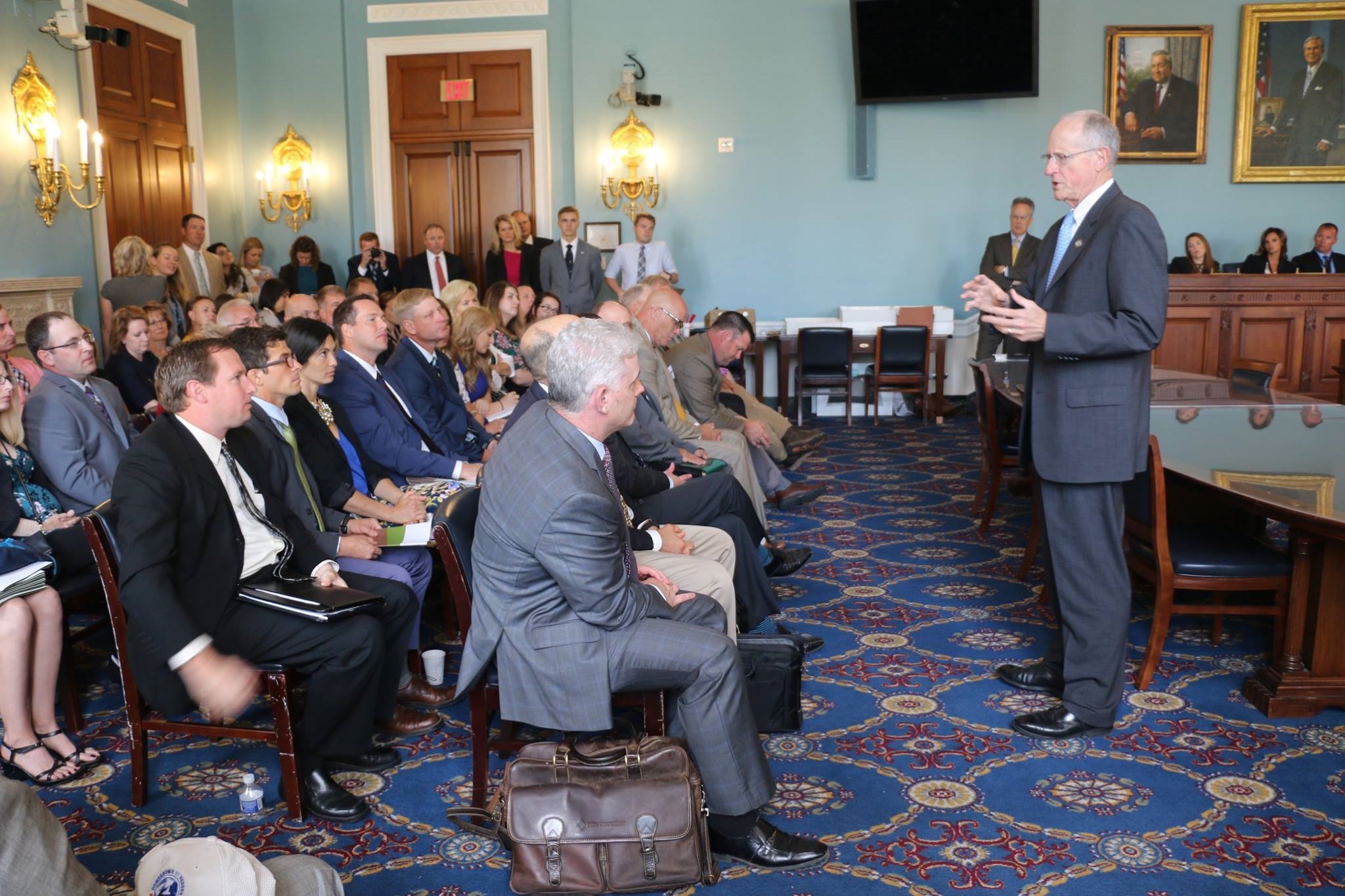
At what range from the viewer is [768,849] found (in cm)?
277

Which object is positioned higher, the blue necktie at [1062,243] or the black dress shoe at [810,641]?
Result: the blue necktie at [1062,243]

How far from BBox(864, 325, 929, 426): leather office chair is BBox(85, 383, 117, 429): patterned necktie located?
6.93 m

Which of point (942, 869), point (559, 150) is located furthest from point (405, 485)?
point (559, 150)

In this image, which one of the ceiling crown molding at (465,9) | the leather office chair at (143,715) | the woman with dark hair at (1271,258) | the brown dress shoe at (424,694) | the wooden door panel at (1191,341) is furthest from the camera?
the ceiling crown molding at (465,9)

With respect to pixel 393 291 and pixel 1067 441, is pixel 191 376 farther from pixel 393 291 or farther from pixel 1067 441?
pixel 393 291

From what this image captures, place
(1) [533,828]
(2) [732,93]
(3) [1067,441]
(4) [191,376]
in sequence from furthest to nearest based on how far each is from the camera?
(2) [732,93] → (3) [1067,441] → (4) [191,376] → (1) [533,828]

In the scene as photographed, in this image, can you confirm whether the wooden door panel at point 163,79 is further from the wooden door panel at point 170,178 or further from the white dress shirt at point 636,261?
the white dress shirt at point 636,261

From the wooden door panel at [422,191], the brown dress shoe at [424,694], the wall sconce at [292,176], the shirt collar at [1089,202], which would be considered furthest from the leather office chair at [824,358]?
the brown dress shoe at [424,694]

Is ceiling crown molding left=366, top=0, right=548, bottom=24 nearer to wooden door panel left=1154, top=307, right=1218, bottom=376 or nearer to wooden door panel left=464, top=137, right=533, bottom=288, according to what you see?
wooden door panel left=464, top=137, right=533, bottom=288

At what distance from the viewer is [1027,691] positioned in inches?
152

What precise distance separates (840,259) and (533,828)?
31.2 feet

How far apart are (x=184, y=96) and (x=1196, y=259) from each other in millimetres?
9548

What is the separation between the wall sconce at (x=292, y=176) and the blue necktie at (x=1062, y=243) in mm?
9290

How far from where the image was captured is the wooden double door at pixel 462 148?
36.5 feet
